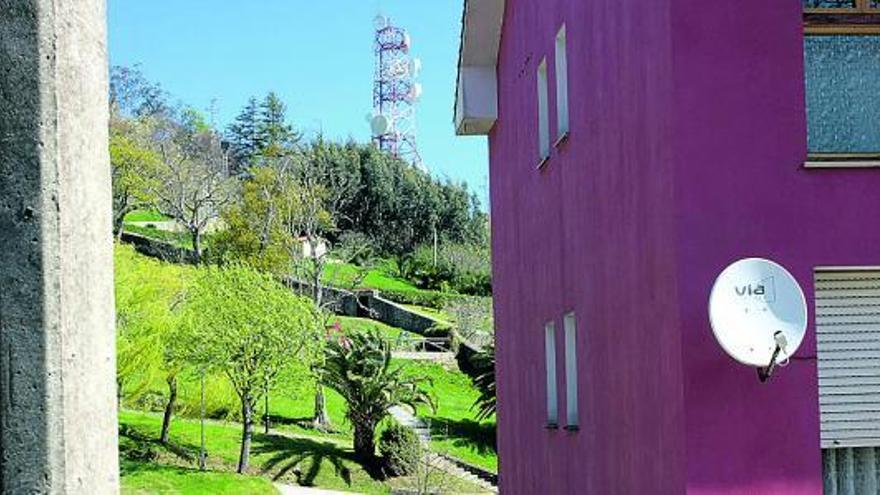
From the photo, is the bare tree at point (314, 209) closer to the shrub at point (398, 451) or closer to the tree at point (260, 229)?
the tree at point (260, 229)

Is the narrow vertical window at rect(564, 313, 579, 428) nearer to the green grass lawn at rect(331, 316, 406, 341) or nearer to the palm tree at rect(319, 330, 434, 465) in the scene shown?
the palm tree at rect(319, 330, 434, 465)

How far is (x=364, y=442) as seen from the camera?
116 ft

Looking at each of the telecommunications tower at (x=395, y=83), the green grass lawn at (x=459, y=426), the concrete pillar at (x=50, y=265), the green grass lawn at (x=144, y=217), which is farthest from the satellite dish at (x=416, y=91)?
the concrete pillar at (x=50, y=265)

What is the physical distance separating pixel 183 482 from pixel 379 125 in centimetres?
6224

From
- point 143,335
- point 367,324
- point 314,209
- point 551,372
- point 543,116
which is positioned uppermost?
point 314,209

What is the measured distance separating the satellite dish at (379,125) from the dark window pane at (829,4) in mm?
81034

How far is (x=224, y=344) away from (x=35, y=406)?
98.2ft

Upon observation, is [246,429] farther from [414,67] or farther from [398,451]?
[414,67]

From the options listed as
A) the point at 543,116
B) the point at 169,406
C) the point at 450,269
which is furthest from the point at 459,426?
the point at 450,269

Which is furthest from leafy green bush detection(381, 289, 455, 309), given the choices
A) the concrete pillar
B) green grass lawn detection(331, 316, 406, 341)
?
the concrete pillar

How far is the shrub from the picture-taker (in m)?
34.3

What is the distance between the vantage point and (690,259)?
313 inches

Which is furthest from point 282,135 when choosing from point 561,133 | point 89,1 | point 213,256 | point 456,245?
point 89,1

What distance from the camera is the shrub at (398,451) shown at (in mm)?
34344
